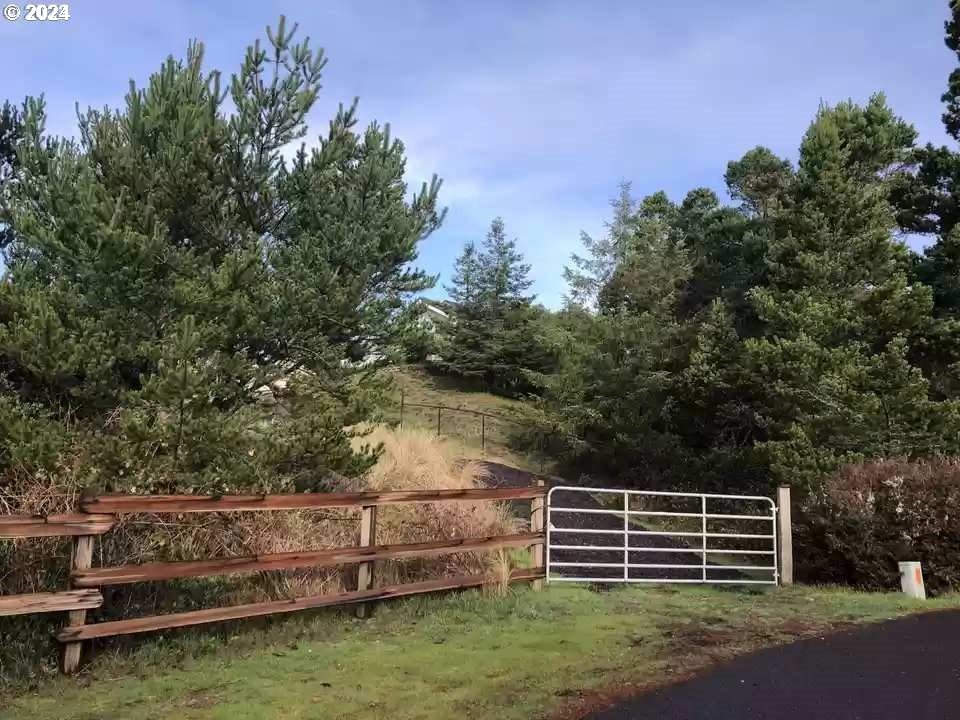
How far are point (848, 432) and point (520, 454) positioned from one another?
41.6 feet

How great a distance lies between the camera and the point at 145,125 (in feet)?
27.5

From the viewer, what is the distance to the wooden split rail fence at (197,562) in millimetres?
5227

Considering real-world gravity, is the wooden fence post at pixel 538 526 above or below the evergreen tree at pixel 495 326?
below

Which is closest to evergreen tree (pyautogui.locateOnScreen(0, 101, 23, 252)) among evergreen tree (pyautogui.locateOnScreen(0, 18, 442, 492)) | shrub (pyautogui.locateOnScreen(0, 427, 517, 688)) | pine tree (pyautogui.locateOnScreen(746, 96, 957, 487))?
evergreen tree (pyautogui.locateOnScreen(0, 18, 442, 492))

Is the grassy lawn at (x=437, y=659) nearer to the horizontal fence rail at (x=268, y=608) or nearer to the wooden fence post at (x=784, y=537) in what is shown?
the horizontal fence rail at (x=268, y=608)

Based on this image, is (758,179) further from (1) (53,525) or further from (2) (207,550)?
(1) (53,525)

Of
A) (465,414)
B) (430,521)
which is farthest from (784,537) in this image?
(465,414)

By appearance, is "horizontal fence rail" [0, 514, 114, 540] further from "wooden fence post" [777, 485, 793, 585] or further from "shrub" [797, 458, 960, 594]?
"shrub" [797, 458, 960, 594]

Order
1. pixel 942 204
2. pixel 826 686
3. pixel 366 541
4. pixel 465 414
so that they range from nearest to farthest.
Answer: pixel 826 686 < pixel 366 541 < pixel 942 204 < pixel 465 414

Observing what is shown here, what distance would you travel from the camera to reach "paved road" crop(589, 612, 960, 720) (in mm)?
4676

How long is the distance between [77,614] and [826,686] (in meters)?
5.41

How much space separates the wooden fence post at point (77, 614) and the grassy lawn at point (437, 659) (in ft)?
0.42

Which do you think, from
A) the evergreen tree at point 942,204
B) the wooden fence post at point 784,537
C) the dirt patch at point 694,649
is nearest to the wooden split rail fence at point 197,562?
the dirt patch at point 694,649

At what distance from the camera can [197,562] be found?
5863 millimetres
